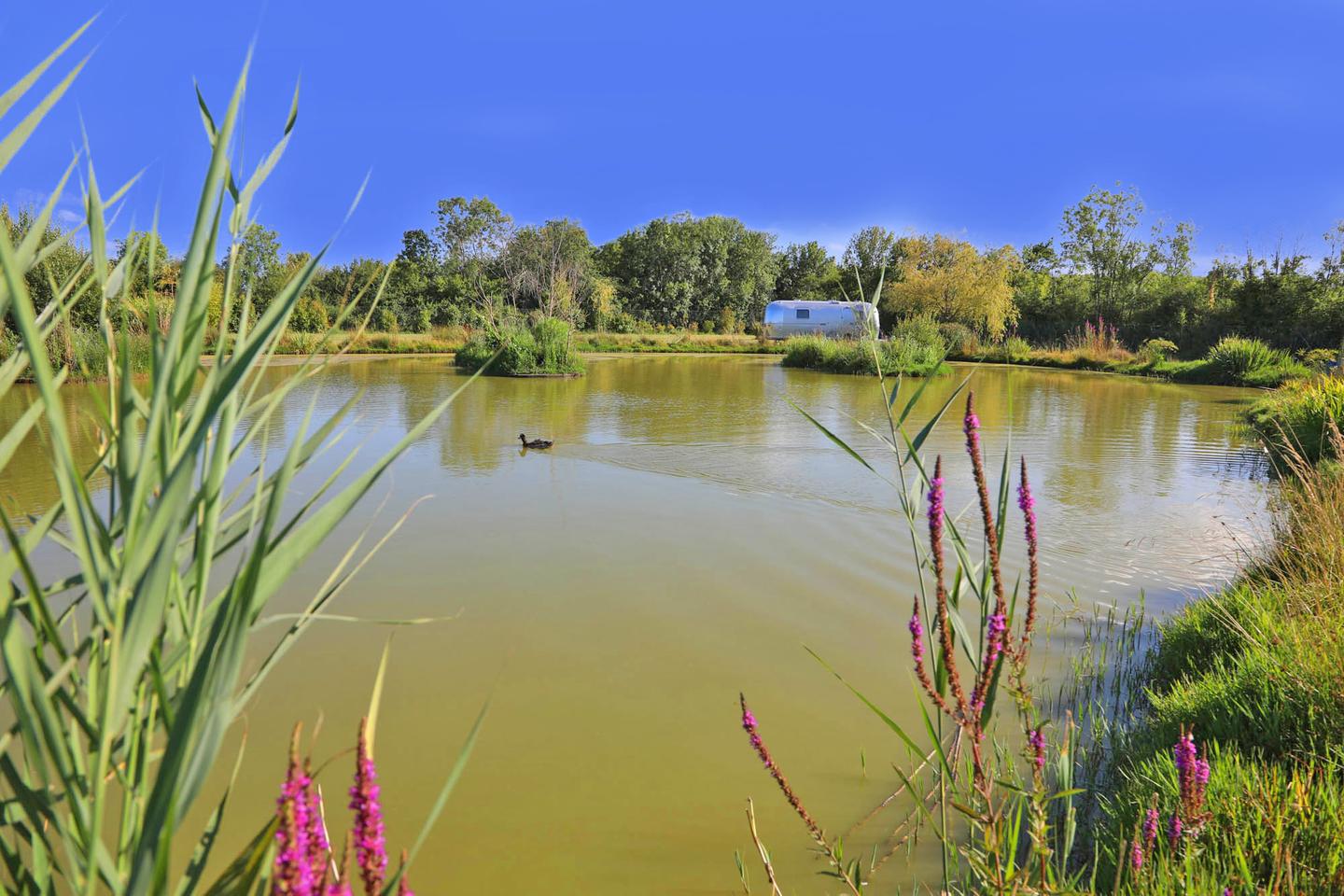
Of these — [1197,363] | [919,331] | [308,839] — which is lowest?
[308,839]

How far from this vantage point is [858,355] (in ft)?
60.6

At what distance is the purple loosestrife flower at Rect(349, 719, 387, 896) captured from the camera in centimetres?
53

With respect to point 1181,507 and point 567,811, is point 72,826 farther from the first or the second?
point 1181,507

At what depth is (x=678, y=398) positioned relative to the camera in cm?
1249

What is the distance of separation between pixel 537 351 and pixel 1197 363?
14444mm

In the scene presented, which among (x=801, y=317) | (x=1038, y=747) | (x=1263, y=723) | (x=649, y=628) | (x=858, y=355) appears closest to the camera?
(x=1038, y=747)

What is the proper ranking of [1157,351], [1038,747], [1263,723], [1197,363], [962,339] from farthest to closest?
1. [962,339]
2. [1157,351]
3. [1197,363]
4. [1263,723]
5. [1038,747]

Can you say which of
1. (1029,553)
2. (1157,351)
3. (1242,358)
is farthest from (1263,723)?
(1157,351)

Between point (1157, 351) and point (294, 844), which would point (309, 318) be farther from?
point (294, 844)

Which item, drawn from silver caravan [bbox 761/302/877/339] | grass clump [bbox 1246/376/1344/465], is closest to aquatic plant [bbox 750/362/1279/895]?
grass clump [bbox 1246/376/1344/465]

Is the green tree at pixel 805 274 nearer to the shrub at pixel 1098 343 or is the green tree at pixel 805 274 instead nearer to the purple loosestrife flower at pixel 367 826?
the shrub at pixel 1098 343

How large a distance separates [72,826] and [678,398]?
11878 millimetres

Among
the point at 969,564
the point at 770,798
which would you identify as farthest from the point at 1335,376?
the point at 969,564

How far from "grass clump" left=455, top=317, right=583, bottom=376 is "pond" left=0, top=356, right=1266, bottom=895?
817cm
